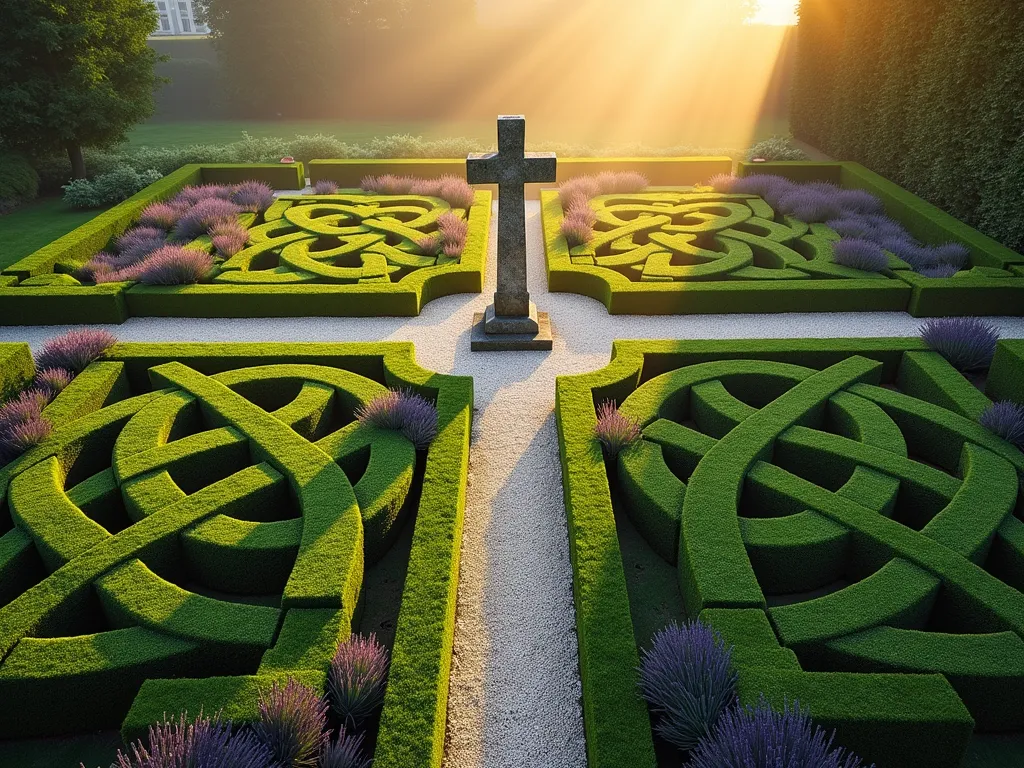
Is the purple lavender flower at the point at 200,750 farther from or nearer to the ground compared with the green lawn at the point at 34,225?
nearer to the ground

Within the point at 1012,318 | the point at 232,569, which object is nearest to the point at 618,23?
the point at 1012,318

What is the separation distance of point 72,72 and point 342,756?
841 inches

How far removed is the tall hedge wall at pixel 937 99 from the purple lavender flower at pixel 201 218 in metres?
14.9

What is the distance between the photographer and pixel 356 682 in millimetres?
4734

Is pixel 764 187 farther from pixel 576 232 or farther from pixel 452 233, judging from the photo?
pixel 452 233

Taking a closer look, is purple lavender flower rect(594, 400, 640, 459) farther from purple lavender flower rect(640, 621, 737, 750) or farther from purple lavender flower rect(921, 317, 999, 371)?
purple lavender flower rect(921, 317, 999, 371)

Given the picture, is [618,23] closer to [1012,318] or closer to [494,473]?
[1012,318]

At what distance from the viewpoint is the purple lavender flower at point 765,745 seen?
13.0ft

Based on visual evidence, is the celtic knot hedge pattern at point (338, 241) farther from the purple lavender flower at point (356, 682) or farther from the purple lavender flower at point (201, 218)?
the purple lavender flower at point (356, 682)

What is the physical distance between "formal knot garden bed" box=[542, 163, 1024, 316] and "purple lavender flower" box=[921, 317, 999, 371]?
2.21 meters

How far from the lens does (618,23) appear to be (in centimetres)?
4812

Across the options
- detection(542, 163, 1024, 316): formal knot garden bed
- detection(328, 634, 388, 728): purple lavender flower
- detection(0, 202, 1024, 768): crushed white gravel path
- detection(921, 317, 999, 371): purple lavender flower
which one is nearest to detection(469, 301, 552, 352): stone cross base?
detection(0, 202, 1024, 768): crushed white gravel path

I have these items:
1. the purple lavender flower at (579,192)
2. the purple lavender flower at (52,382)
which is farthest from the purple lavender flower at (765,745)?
the purple lavender flower at (579,192)

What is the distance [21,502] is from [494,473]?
4366mm
